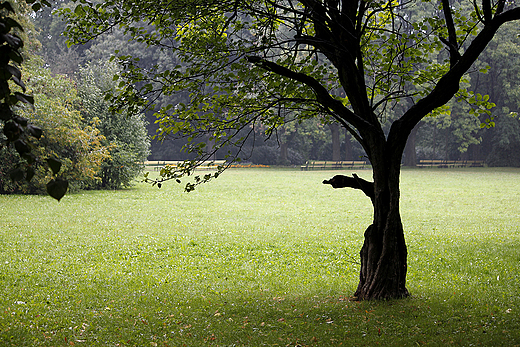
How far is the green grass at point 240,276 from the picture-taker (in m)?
4.92

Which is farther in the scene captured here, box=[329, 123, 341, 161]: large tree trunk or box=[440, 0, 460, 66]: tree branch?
box=[329, 123, 341, 161]: large tree trunk

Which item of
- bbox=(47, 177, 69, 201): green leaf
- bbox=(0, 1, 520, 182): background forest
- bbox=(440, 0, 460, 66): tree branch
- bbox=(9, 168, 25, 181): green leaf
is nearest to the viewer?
bbox=(47, 177, 69, 201): green leaf

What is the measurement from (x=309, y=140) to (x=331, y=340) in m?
49.4

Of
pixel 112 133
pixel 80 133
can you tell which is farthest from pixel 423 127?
pixel 80 133

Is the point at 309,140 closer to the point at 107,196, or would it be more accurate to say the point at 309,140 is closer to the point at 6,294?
the point at 107,196

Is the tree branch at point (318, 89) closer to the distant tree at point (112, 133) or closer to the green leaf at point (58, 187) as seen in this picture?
the green leaf at point (58, 187)

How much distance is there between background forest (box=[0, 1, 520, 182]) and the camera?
64.8 feet

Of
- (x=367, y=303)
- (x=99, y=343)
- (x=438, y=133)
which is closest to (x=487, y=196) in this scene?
(x=367, y=303)

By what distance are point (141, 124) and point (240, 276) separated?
724 inches

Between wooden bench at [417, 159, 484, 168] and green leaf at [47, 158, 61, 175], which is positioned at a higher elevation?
wooden bench at [417, 159, 484, 168]

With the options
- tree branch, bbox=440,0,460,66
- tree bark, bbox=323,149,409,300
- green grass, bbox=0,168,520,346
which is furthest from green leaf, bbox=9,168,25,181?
tree branch, bbox=440,0,460,66

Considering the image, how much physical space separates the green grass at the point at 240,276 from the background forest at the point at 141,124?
2741 mm

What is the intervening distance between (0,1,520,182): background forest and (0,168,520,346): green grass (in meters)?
2.74

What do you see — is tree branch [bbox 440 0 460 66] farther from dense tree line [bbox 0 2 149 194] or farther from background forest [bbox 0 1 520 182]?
dense tree line [bbox 0 2 149 194]
